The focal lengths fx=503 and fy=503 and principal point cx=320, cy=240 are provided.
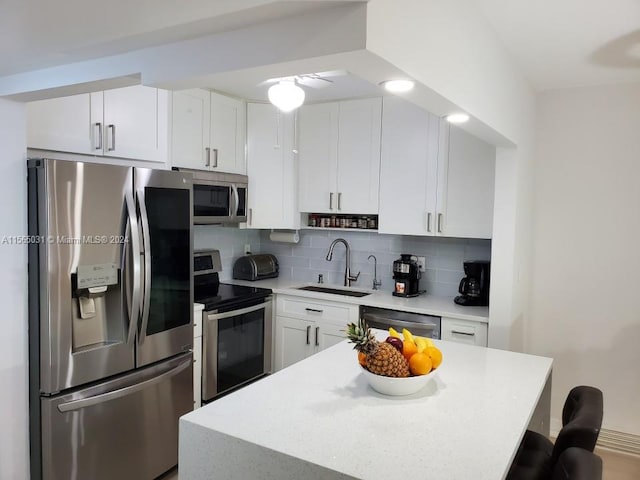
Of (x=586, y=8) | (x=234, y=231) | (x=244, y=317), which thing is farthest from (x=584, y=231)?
(x=234, y=231)

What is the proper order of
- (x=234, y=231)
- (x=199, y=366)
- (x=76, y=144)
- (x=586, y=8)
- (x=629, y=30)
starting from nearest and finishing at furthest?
(x=586, y=8) → (x=629, y=30) → (x=76, y=144) → (x=199, y=366) → (x=234, y=231)

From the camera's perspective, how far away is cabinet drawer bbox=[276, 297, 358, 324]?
3588mm

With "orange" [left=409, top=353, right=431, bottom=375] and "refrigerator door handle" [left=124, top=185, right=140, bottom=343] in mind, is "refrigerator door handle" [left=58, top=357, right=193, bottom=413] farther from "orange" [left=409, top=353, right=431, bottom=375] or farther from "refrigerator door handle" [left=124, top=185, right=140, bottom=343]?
"orange" [left=409, top=353, right=431, bottom=375]

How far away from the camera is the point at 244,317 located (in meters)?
3.60

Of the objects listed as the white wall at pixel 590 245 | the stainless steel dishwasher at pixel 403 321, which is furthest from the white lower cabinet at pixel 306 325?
the white wall at pixel 590 245

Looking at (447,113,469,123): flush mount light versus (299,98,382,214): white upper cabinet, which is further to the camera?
(299,98,382,214): white upper cabinet

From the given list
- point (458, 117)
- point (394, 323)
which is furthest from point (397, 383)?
point (394, 323)

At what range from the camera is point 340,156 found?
12.8ft

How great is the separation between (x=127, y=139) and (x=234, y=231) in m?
1.72

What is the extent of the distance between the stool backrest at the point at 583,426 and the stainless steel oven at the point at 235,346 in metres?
2.19

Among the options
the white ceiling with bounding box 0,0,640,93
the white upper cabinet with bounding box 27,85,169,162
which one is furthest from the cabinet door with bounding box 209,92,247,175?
the white ceiling with bounding box 0,0,640,93

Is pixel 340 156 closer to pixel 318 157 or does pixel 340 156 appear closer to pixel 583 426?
pixel 318 157

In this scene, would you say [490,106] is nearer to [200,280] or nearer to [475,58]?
[475,58]

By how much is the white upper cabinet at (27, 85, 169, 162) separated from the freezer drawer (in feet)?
3.85
